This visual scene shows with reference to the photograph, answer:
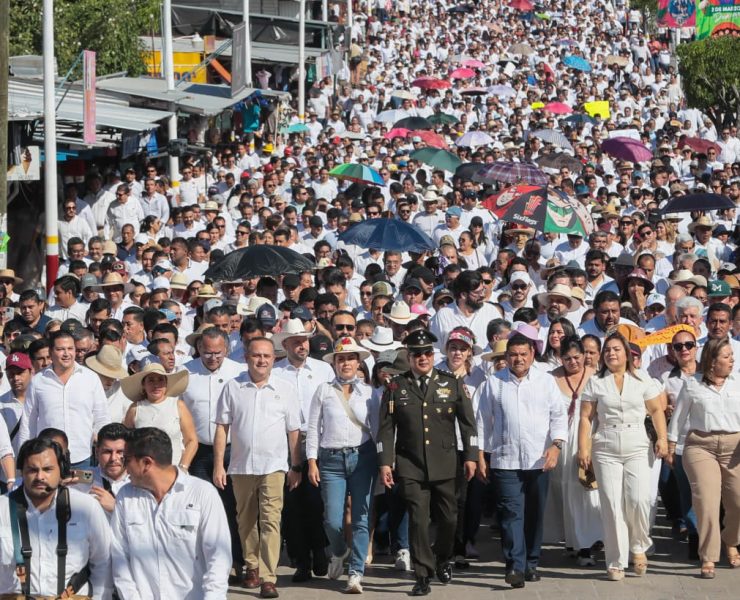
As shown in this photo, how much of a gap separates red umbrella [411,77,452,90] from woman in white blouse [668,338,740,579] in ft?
107

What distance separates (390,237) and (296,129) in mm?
19293

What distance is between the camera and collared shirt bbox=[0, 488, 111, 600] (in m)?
6.90

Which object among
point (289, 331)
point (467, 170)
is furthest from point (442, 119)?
point (289, 331)

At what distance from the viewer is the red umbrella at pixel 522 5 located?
61250mm

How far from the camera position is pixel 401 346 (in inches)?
472

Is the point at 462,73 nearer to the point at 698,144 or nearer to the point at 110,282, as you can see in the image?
the point at 698,144

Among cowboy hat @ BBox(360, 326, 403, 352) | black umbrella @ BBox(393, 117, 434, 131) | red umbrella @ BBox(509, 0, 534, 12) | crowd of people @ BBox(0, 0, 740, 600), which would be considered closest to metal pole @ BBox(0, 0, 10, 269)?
crowd of people @ BBox(0, 0, 740, 600)

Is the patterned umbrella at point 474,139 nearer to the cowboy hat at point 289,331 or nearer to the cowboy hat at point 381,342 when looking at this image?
the cowboy hat at point 381,342

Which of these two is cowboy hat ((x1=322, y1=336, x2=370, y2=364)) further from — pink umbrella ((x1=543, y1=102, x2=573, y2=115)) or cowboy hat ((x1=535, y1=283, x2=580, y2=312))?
pink umbrella ((x1=543, y1=102, x2=573, y2=115))

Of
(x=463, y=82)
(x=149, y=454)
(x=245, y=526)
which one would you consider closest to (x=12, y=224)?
(x=245, y=526)

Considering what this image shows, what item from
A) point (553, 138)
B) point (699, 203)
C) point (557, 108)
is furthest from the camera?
point (557, 108)

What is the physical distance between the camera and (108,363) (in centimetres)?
1119

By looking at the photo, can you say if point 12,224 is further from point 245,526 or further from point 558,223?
point 245,526

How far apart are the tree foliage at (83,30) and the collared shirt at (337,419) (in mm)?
22316
